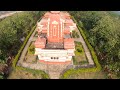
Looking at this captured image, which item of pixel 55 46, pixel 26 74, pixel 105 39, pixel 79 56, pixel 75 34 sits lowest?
pixel 75 34

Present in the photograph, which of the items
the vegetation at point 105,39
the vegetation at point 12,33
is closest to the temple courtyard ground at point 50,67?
the vegetation at point 105,39

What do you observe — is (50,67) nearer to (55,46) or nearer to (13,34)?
(55,46)

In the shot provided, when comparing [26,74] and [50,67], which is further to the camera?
[50,67]

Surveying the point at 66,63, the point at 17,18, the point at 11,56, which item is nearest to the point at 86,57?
the point at 66,63

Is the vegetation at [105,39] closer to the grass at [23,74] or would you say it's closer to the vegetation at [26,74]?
the vegetation at [26,74]

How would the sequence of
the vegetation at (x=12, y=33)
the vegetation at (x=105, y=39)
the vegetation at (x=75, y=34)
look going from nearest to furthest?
the vegetation at (x=105, y=39)
the vegetation at (x=12, y=33)
the vegetation at (x=75, y=34)

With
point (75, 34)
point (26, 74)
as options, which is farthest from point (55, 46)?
point (75, 34)
